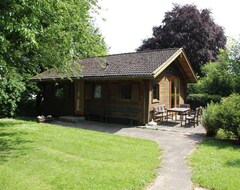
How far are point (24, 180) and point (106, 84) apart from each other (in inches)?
450

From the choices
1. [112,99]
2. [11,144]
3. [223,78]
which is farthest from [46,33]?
[223,78]

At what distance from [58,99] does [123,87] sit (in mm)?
6675

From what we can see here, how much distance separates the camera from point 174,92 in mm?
19766

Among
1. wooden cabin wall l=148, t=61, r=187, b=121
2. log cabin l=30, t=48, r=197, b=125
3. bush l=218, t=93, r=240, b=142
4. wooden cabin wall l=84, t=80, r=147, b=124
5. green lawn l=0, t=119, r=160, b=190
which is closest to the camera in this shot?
green lawn l=0, t=119, r=160, b=190

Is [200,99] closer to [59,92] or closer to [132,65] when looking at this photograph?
[132,65]

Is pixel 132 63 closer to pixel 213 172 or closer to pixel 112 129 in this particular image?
pixel 112 129

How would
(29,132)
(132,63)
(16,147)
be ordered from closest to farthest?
(16,147) → (29,132) → (132,63)

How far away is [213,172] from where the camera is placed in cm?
723

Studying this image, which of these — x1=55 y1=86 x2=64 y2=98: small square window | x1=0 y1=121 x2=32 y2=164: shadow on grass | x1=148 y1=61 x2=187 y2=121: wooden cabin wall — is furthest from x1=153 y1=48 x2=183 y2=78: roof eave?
x1=55 y1=86 x2=64 y2=98: small square window

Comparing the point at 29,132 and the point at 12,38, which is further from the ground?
the point at 12,38

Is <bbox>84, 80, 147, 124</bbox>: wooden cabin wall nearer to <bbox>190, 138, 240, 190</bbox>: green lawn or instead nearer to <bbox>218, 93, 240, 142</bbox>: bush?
<bbox>218, 93, 240, 142</bbox>: bush

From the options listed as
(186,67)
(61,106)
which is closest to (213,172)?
(186,67)

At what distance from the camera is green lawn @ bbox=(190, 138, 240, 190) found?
649 centimetres

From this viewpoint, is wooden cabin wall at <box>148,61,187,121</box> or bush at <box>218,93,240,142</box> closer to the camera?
bush at <box>218,93,240,142</box>
